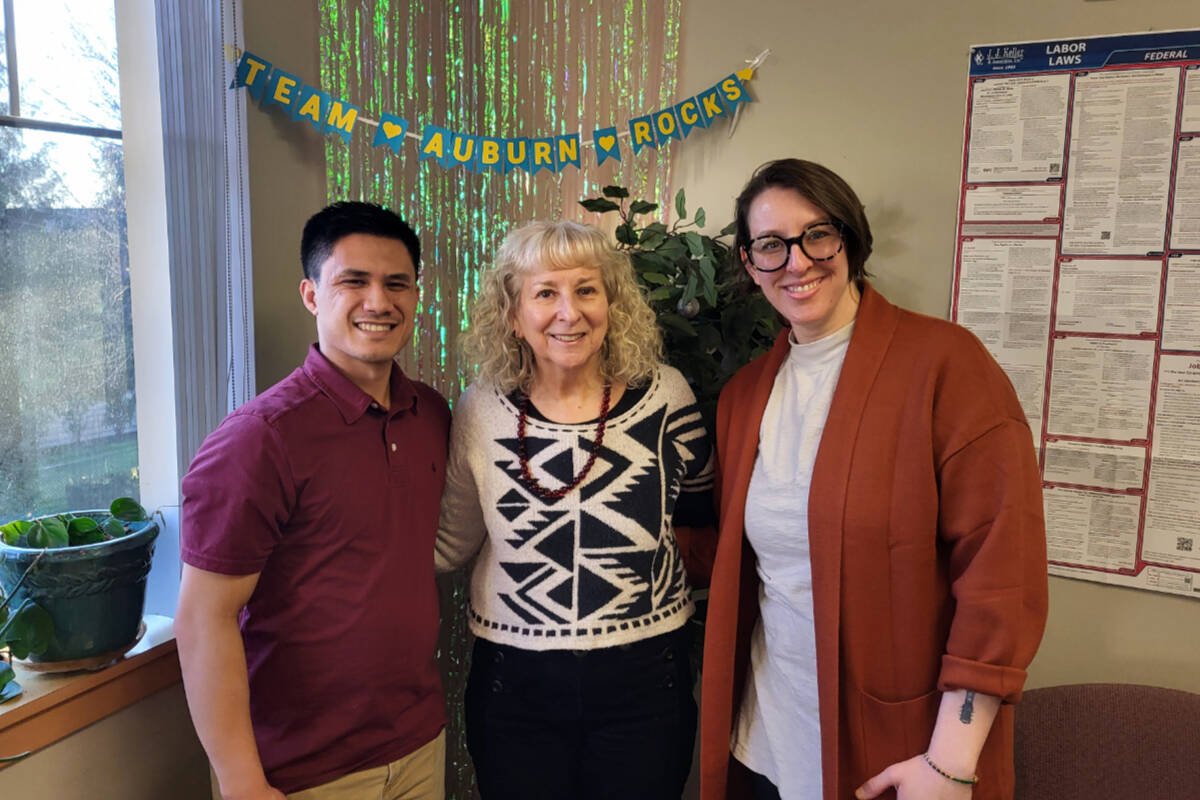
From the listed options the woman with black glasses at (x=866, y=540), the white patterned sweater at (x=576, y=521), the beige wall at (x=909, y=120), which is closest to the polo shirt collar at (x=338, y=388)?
the white patterned sweater at (x=576, y=521)

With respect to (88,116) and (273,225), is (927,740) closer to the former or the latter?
(273,225)

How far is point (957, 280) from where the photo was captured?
1902 mm

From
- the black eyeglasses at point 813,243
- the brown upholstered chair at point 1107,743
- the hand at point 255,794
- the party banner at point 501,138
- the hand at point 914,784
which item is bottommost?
the brown upholstered chair at point 1107,743

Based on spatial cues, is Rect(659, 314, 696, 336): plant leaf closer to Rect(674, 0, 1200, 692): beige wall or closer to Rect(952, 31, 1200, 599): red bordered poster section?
Rect(674, 0, 1200, 692): beige wall

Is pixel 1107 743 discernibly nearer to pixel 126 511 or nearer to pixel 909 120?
pixel 909 120

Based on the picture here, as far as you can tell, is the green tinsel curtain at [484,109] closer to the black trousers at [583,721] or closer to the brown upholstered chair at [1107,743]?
the black trousers at [583,721]

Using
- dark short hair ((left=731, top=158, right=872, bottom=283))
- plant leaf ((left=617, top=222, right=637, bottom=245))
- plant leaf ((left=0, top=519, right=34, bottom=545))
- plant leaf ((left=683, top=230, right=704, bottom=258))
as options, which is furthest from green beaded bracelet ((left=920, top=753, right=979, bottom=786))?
plant leaf ((left=0, top=519, right=34, bottom=545))

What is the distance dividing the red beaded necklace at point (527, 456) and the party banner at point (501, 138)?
80 cm

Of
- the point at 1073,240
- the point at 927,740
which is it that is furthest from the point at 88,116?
→ the point at 1073,240

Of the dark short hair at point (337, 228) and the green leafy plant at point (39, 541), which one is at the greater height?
the dark short hair at point (337, 228)

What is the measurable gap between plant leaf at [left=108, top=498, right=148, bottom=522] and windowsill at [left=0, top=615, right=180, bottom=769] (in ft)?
0.82

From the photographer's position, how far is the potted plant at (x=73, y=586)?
1256mm

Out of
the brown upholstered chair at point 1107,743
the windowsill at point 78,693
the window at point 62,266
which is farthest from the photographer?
the brown upholstered chair at point 1107,743

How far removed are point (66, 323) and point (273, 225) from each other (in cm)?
45
